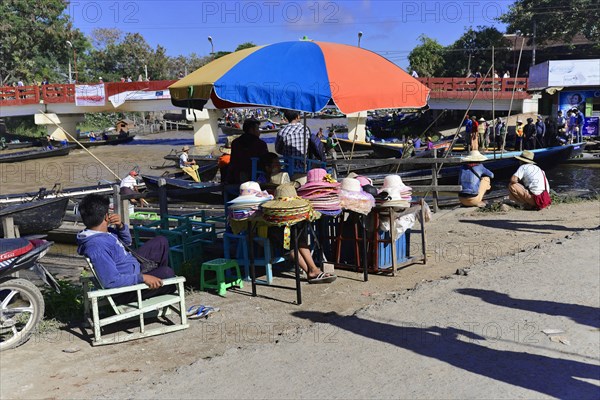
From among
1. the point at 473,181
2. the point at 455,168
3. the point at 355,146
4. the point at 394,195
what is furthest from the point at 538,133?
the point at 394,195

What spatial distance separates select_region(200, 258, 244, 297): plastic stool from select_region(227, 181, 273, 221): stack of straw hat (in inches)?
21.9

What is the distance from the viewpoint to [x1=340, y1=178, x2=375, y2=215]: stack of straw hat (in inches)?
243

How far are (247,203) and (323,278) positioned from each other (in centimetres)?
123

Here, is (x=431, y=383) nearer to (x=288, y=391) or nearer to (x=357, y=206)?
(x=288, y=391)

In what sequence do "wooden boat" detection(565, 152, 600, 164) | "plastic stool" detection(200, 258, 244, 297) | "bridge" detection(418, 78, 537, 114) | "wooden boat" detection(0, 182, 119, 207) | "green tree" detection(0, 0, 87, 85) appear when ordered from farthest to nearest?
"green tree" detection(0, 0, 87, 85), "bridge" detection(418, 78, 537, 114), "wooden boat" detection(565, 152, 600, 164), "wooden boat" detection(0, 182, 119, 207), "plastic stool" detection(200, 258, 244, 297)

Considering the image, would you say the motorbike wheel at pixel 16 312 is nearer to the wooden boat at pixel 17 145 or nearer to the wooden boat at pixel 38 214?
the wooden boat at pixel 38 214

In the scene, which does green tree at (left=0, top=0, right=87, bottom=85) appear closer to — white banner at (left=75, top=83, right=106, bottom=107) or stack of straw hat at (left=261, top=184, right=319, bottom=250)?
white banner at (left=75, top=83, right=106, bottom=107)

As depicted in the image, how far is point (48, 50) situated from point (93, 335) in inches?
1917

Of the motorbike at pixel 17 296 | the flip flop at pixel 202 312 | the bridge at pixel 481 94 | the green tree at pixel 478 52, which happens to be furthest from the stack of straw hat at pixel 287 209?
the green tree at pixel 478 52

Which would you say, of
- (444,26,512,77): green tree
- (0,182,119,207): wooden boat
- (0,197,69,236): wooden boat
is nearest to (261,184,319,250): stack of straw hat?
(0,197,69,236): wooden boat

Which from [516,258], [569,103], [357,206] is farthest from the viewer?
[569,103]

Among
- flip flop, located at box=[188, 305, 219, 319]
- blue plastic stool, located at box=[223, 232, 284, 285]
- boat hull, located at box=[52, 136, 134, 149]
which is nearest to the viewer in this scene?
flip flop, located at box=[188, 305, 219, 319]

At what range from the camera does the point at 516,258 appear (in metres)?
6.70

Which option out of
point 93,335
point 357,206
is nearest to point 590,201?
point 357,206
